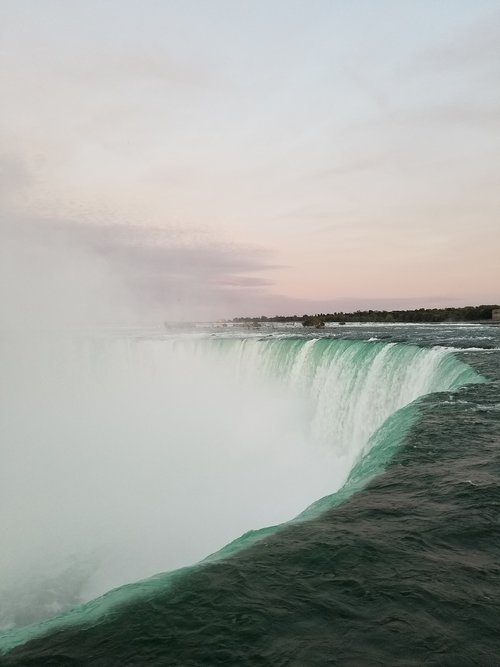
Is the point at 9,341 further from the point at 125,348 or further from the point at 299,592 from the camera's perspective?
the point at 299,592

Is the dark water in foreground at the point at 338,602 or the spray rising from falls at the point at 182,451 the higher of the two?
the dark water in foreground at the point at 338,602

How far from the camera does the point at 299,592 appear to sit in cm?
391

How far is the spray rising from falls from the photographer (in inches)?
482

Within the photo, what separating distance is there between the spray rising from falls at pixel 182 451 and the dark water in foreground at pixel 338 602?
4483mm

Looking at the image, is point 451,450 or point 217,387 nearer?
point 451,450

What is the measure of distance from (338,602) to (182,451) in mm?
18872

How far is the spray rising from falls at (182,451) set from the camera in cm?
1225

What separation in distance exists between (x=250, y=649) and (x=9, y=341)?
49884 mm

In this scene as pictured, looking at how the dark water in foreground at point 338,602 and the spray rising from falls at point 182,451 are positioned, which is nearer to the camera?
the dark water in foreground at point 338,602

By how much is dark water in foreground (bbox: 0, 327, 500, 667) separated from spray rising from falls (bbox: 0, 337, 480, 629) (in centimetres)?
448

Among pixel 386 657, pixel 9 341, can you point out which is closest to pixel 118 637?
pixel 386 657

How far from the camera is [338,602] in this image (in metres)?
3.75

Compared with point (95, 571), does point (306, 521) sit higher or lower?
higher

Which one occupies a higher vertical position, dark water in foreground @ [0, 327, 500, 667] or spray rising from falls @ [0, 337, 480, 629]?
dark water in foreground @ [0, 327, 500, 667]
